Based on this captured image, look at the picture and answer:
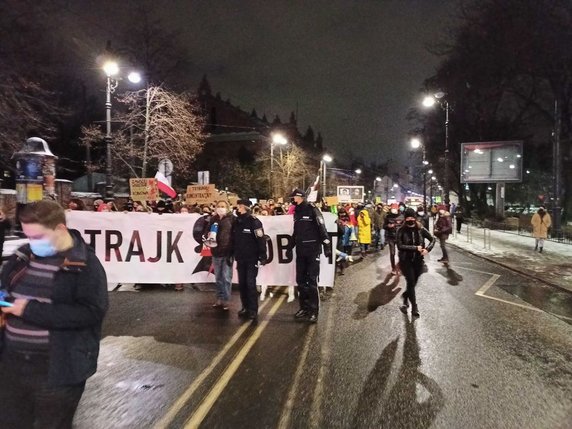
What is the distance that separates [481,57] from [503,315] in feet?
86.7

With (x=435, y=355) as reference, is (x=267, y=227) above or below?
above

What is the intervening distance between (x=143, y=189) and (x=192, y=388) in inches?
391

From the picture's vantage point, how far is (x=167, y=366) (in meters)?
5.56

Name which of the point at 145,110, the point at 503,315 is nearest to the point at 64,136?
the point at 145,110

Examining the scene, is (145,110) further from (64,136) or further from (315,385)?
(315,385)

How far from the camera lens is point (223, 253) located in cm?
817

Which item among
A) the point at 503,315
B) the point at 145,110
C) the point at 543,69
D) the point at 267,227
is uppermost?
the point at 543,69

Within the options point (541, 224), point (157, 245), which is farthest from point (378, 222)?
point (157, 245)

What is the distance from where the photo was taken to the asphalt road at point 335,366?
433 centimetres

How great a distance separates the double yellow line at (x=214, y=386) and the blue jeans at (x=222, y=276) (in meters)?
1.26

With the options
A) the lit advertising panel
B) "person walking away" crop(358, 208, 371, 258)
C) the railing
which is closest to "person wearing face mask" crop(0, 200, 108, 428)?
"person walking away" crop(358, 208, 371, 258)

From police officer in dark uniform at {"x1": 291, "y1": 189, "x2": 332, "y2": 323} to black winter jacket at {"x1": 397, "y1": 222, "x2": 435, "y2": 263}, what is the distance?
134 cm

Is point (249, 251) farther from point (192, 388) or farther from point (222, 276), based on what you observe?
point (192, 388)

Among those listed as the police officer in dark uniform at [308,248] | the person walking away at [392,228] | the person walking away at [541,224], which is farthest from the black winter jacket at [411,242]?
the person walking away at [541,224]
